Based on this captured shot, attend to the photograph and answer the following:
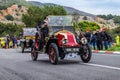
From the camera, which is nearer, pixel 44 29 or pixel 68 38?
pixel 68 38

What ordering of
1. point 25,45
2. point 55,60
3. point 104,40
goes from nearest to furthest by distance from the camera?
point 55,60 < point 104,40 < point 25,45

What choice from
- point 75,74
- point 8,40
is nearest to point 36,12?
point 8,40

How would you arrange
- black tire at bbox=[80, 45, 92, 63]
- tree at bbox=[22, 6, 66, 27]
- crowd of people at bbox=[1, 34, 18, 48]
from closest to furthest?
black tire at bbox=[80, 45, 92, 63]
crowd of people at bbox=[1, 34, 18, 48]
tree at bbox=[22, 6, 66, 27]

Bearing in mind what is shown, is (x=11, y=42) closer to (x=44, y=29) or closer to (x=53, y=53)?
(x=44, y=29)

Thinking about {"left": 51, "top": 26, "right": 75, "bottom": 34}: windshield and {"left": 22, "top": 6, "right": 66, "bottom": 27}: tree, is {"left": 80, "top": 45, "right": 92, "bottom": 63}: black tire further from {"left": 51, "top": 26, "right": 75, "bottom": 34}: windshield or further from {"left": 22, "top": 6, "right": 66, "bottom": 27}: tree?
{"left": 22, "top": 6, "right": 66, "bottom": 27}: tree

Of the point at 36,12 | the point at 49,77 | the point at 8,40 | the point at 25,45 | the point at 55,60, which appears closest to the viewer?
the point at 49,77

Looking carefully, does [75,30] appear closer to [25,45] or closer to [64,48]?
[64,48]

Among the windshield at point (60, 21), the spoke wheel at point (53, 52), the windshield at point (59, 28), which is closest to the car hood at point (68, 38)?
the spoke wheel at point (53, 52)

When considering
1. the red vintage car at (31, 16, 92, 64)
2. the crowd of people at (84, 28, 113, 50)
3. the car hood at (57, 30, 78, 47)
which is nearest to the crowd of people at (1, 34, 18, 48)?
the crowd of people at (84, 28, 113, 50)

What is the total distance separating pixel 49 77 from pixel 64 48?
4745 millimetres

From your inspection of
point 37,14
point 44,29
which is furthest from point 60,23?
point 37,14

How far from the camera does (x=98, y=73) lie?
13289 millimetres

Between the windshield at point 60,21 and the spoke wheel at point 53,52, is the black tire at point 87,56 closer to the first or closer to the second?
the spoke wheel at point 53,52

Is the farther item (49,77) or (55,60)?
(55,60)
